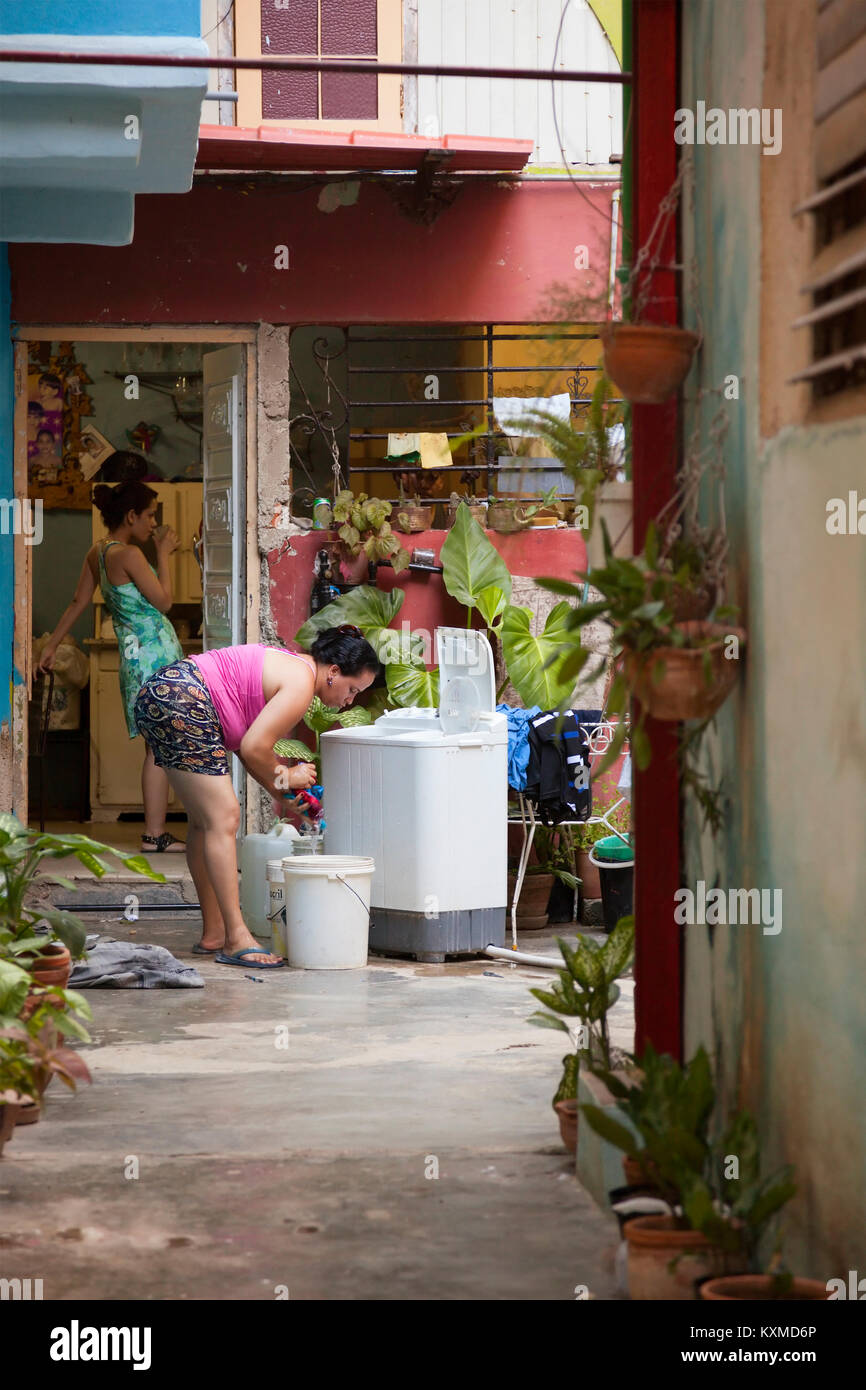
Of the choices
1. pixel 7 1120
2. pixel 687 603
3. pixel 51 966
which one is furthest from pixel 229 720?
pixel 687 603

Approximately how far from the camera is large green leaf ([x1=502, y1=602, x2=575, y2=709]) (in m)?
7.86

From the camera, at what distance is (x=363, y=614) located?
843 centimetres

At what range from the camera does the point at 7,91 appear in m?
5.59

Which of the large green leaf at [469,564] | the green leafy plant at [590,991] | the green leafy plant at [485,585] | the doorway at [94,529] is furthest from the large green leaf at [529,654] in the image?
the green leafy plant at [590,991]

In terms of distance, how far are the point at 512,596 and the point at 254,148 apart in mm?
2581

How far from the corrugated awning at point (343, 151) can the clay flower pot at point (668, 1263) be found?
5688 millimetres

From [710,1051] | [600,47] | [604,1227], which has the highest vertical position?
[600,47]

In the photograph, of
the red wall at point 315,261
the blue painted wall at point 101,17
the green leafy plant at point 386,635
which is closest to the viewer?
the blue painted wall at point 101,17

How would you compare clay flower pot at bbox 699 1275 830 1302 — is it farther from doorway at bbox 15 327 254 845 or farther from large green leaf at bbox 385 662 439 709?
doorway at bbox 15 327 254 845

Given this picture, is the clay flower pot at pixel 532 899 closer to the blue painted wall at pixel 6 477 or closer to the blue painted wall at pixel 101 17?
the blue painted wall at pixel 6 477

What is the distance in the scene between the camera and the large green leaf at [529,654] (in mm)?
7863
